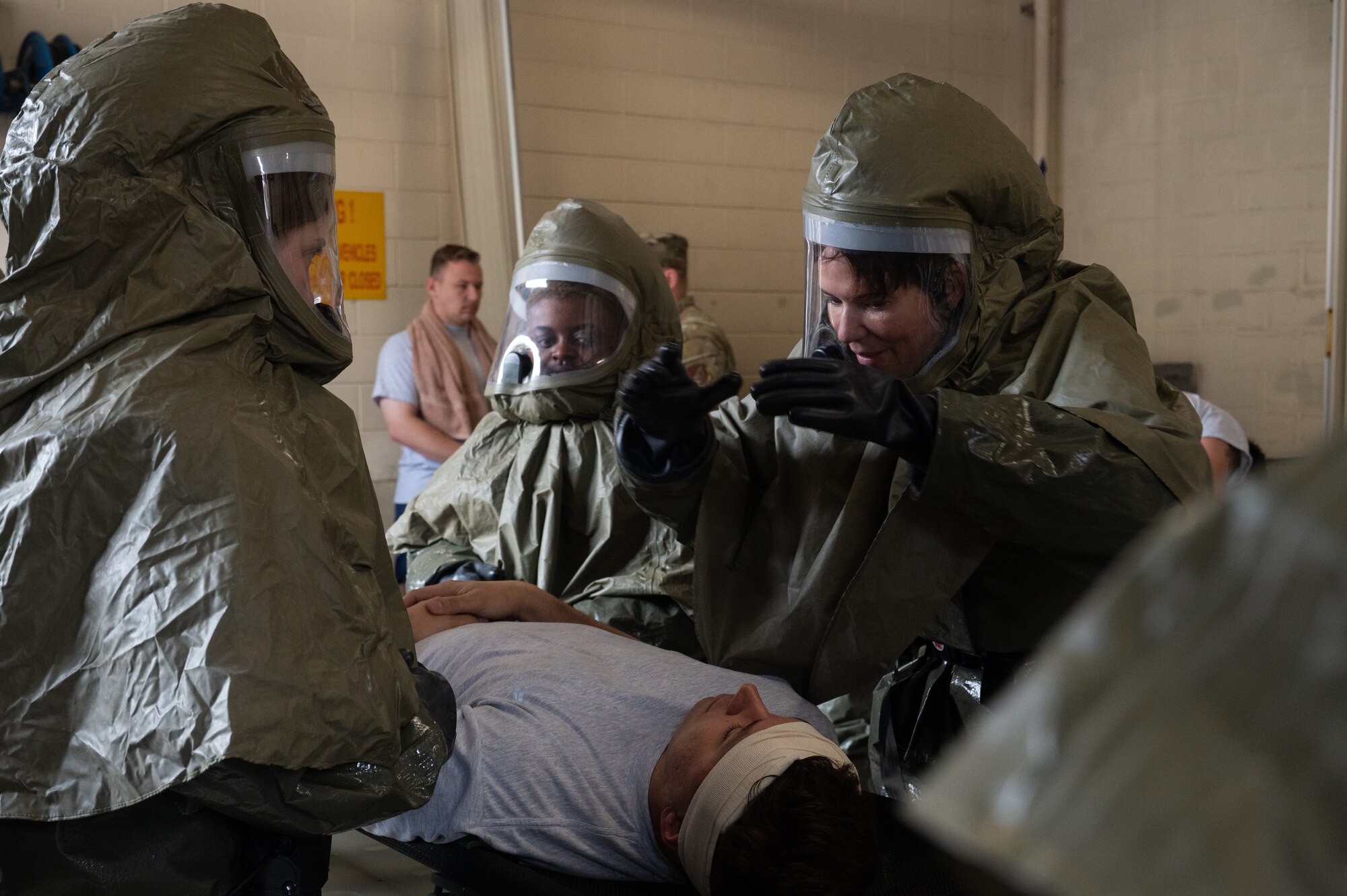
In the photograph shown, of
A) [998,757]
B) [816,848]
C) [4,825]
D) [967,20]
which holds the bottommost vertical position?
[816,848]

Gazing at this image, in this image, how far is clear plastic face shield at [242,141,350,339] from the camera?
1.36m

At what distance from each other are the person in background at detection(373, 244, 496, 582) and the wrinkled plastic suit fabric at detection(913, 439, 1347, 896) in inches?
154

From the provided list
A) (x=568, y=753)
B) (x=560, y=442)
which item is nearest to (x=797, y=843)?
(x=568, y=753)

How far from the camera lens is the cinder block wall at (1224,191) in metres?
4.37

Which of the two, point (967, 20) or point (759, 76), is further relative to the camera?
point (967, 20)

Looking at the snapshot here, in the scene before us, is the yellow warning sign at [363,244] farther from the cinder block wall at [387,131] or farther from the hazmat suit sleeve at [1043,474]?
the hazmat suit sleeve at [1043,474]

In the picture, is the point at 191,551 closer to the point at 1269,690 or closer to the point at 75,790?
the point at 75,790

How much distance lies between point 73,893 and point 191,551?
362 mm

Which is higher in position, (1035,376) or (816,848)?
(1035,376)

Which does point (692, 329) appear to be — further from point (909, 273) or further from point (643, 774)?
point (643, 774)

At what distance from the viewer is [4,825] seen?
3.58 feet

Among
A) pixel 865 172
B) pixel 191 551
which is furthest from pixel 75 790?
pixel 865 172

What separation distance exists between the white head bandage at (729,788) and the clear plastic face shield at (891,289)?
555 mm

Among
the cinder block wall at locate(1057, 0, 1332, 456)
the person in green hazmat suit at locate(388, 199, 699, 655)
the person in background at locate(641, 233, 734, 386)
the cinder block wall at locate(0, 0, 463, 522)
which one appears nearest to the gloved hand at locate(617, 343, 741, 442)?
the person in green hazmat suit at locate(388, 199, 699, 655)
